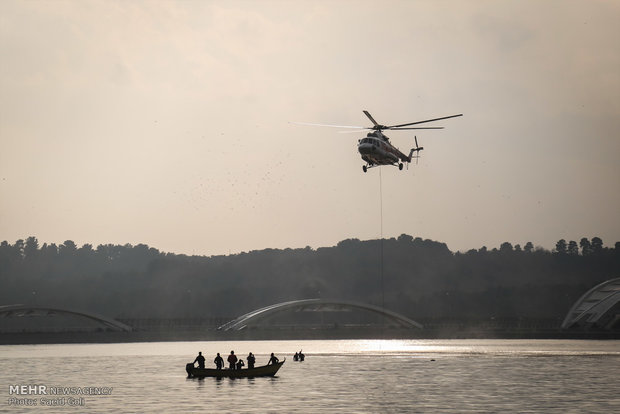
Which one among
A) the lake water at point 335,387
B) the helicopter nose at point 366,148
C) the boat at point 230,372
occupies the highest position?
the helicopter nose at point 366,148

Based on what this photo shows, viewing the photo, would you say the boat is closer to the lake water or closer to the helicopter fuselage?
the lake water

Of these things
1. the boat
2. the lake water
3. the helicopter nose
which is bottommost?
the lake water

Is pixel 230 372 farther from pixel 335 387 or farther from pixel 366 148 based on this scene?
pixel 366 148

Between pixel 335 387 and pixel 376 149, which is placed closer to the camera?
pixel 335 387

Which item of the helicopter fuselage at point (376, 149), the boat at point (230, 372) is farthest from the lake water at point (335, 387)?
the helicopter fuselage at point (376, 149)

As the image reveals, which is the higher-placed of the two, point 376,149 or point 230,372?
point 376,149

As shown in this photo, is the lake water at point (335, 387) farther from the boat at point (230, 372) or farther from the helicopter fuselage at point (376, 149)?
the helicopter fuselage at point (376, 149)

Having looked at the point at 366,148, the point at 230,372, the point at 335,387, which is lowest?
the point at 335,387

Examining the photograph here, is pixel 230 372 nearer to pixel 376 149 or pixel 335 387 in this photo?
pixel 335 387

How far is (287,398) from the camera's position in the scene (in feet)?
273

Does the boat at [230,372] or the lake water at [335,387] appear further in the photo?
the boat at [230,372]

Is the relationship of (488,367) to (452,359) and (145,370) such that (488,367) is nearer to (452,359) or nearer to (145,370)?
(452,359)

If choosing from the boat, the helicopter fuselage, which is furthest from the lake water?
the helicopter fuselage

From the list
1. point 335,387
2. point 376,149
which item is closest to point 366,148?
point 376,149
